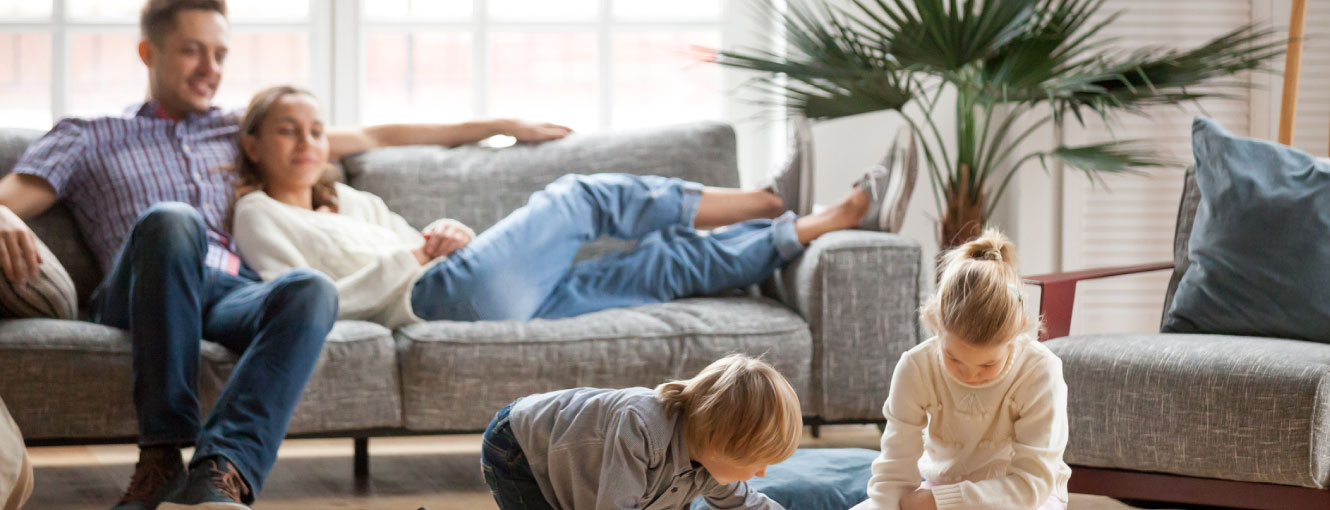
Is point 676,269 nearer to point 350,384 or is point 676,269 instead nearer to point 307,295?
point 350,384

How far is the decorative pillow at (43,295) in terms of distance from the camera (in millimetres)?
2021

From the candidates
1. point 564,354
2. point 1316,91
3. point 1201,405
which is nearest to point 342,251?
point 564,354

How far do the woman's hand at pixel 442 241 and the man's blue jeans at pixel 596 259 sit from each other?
0.11 ft

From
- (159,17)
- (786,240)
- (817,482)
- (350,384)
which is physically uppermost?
(159,17)

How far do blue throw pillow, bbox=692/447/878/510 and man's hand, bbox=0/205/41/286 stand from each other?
1.22 metres

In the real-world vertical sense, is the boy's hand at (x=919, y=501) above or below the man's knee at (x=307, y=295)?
below

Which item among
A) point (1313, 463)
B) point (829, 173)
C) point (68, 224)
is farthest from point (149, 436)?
point (829, 173)

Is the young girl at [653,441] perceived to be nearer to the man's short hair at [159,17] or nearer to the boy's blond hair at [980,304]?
the boy's blond hair at [980,304]

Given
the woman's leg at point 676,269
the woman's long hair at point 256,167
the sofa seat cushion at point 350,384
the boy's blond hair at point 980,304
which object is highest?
the woman's long hair at point 256,167

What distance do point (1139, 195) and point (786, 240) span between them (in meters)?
1.29

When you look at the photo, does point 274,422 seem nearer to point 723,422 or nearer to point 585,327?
point 585,327

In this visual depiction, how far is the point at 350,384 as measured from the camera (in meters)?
2.08

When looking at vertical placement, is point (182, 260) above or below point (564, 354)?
above

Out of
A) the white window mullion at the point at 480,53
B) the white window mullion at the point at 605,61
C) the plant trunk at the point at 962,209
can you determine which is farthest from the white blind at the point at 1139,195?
the white window mullion at the point at 480,53
